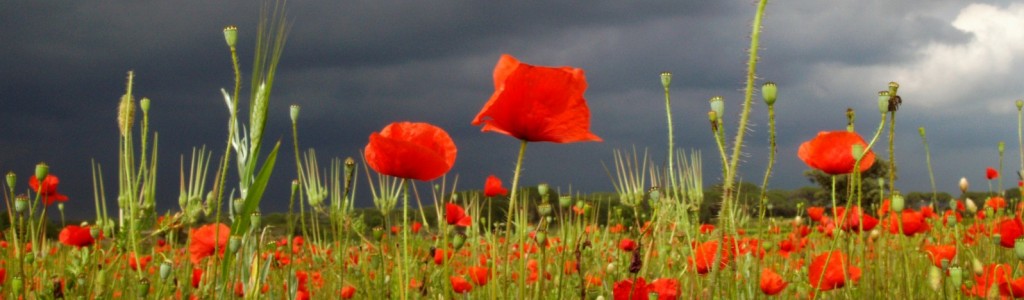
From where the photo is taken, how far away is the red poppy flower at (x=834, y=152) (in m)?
2.19

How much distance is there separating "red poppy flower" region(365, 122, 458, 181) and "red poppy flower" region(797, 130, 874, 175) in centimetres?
115

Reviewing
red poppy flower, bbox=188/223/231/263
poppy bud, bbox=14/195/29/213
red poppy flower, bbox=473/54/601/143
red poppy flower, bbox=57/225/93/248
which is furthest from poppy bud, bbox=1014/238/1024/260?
red poppy flower, bbox=57/225/93/248

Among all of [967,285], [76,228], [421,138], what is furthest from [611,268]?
[76,228]

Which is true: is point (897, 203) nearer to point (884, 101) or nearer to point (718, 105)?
point (884, 101)

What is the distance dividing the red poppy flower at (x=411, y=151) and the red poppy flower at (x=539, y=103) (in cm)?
26

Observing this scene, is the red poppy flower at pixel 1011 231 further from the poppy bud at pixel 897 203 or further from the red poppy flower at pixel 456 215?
the red poppy flower at pixel 456 215

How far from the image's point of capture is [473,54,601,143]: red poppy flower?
1320 millimetres

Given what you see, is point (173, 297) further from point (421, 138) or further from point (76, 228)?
point (421, 138)

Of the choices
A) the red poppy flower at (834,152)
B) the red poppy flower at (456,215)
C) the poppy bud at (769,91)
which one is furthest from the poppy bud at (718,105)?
the red poppy flower at (456,215)

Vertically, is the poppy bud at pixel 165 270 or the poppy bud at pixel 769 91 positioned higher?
the poppy bud at pixel 769 91

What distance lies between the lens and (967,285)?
2762 millimetres

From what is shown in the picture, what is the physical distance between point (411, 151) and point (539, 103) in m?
0.33

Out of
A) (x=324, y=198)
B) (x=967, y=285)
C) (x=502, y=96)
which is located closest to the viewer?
(x=502, y=96)

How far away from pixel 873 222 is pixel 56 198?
378 cm
